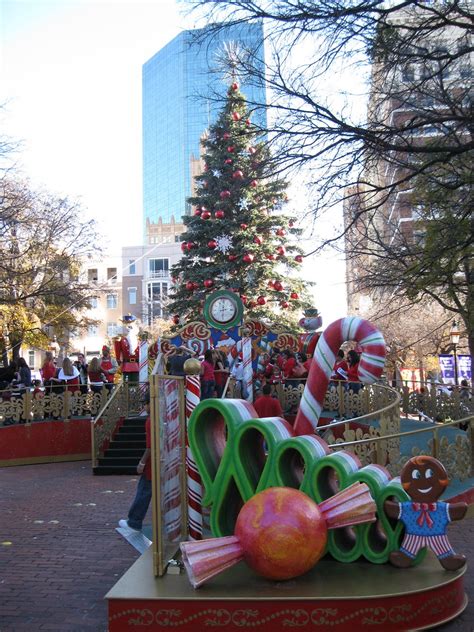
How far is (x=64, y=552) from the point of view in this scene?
804cm

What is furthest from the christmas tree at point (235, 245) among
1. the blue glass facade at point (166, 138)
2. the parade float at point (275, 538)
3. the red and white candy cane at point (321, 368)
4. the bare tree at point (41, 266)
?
the blue glass facade at point (166, 138)

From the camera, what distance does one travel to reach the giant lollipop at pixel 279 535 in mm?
5359

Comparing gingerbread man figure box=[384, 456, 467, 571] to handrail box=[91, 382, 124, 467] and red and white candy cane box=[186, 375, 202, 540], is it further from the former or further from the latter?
handrail box=[91, 382, 124, 467]

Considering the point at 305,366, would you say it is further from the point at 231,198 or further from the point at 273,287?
the point at 231,198

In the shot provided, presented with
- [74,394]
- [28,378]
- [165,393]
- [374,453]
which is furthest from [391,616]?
[28,378]

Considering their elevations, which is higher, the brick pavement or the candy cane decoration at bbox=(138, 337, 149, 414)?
the candy cane decoration at bbox=(138, 337, 149, 414)

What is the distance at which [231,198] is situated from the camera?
1069 inches

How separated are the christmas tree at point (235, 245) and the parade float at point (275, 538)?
19.6 meters

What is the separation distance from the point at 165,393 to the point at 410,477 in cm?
241

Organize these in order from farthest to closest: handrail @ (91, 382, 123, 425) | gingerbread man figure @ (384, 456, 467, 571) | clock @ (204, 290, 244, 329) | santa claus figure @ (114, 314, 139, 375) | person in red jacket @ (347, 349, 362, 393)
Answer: clock @ (204, 290, 244, 329), santa claus figure @ (114, 314, 139, 375), person in red jacket @ (347, 349, 362, 393), handrail @ (91, 382, 123, 425), gingerbread man figure @ (384, 456, 467, 571)

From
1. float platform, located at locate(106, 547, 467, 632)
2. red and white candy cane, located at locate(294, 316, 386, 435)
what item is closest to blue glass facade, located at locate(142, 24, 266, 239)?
red and white candy cane, located at locate(294, 316, 386, 435)

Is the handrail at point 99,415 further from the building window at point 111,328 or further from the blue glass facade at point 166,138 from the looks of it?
the blue glass facade at point 166,138

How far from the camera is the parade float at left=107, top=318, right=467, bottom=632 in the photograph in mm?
5152

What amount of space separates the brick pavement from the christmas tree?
14407 millimetres
